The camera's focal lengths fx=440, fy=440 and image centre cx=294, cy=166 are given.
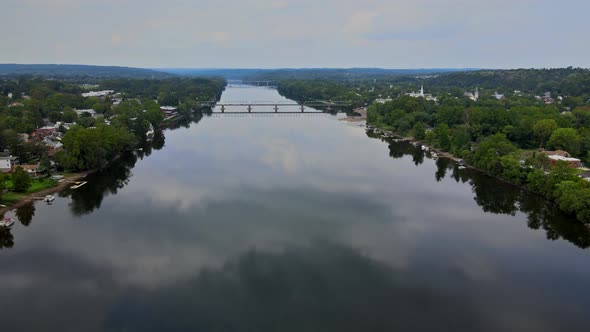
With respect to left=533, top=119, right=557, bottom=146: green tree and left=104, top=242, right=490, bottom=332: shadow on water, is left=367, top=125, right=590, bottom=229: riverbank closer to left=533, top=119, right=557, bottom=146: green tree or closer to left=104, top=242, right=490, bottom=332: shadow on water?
left=533, top=119, right=557, bottom=146: green tree

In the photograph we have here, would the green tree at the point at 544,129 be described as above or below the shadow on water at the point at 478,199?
above

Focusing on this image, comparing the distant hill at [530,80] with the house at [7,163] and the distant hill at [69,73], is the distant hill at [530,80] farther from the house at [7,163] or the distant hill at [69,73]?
the distant hill at [69,73]

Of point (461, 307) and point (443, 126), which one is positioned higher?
point (443, 126)

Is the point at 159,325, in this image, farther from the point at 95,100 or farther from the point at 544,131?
the point at 95,100

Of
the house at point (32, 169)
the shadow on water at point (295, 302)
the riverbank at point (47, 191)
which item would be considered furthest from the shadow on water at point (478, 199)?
the shadow on water at point (295, 302)

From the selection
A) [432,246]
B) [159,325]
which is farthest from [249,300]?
A: [432,246]

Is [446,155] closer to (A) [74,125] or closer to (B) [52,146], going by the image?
(B) [52,146]
